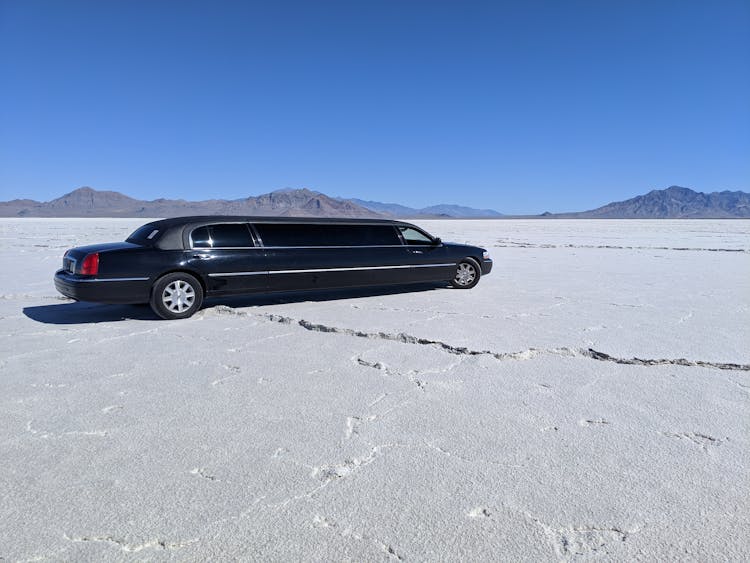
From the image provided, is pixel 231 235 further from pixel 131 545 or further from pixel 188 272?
pixel 131 545

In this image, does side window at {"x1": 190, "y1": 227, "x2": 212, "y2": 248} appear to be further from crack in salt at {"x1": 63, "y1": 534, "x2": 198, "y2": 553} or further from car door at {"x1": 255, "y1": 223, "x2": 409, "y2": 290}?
crack in salt at {"x1": 63, "y1": 534, "x2": 198, "y2": 553}

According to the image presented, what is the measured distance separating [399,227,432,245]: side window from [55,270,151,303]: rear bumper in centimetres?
423

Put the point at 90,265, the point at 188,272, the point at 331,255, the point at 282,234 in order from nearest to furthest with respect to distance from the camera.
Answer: the point at 90,265 → the point at 188,272 → the point at 282,234 → the point at 331,255

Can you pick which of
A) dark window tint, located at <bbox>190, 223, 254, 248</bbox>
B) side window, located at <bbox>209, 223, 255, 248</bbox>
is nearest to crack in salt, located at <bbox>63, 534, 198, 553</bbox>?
dark window tint, located at <bbox>190, 223, 254, 248</bbox>

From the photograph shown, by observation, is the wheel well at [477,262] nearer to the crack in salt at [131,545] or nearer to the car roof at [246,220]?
the car roof at [246,220]

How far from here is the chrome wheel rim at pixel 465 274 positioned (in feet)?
30.9

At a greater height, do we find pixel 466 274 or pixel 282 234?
pixel 282 234

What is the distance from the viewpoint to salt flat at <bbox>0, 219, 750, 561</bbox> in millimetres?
2309

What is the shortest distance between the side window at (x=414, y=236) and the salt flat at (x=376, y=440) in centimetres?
279

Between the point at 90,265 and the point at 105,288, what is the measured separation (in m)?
0.32

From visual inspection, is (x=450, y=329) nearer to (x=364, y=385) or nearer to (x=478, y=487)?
(x=364, y=385)

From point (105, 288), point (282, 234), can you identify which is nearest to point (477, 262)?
point (282, 234)

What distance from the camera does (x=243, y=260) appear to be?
7.18 metres

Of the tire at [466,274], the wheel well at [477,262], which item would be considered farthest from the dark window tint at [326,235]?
the wheel well at [477,262]
